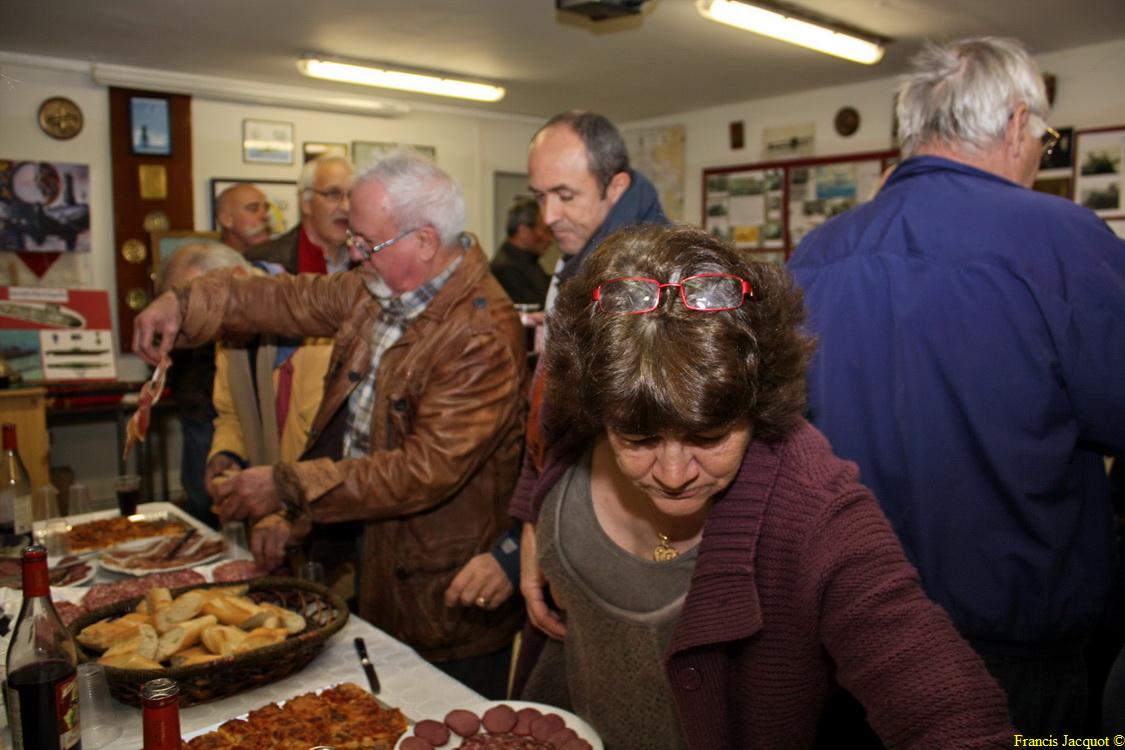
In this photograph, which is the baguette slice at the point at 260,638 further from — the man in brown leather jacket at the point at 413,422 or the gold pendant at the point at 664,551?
the gold pendant at the point at 664,551

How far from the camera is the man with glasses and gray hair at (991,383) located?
4.89 ft

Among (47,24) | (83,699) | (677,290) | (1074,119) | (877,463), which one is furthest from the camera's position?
(1074,119)

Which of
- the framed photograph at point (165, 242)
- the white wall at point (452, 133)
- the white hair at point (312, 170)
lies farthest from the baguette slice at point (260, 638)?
the framed photograph at point (165, 242)

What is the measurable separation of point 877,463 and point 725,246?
75 centimetres

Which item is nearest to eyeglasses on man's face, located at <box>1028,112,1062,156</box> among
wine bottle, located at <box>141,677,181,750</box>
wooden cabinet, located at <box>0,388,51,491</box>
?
wine bottle, located at <box>141,677,181,750</box>

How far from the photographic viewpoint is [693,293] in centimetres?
102

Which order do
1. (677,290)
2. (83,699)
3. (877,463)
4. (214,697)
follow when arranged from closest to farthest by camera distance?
1. (677,290)
2. (83,699)
3. (214,697)
4. (877,463)

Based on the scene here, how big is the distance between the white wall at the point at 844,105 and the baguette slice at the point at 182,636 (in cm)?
405

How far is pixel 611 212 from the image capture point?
85.0 inches

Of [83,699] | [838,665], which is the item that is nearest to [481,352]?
[83,699]

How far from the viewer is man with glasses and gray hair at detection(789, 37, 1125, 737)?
58.7 inches

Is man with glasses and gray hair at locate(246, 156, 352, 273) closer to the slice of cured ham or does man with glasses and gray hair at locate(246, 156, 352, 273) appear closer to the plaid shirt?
the plaid shirt

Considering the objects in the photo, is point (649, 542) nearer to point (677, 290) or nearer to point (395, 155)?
point (677, 290)

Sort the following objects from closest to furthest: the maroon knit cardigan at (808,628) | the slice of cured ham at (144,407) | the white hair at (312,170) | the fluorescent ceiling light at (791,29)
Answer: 1. the maroon knit cardigan at (808,628)
2. the slice of cured ham at (144,407)
3. the white hair at (312,170)
4. the fluorescent ceiling light at (791,29)
